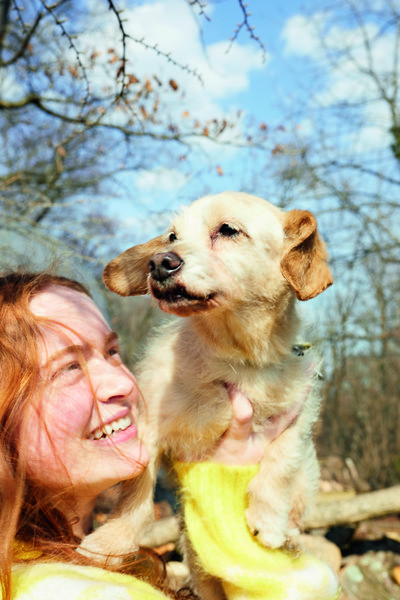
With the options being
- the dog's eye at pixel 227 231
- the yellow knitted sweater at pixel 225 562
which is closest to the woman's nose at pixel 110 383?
the yellow knitted sweater at pixel 225 562

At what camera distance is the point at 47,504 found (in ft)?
5.90

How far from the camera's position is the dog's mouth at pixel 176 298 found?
2039mm

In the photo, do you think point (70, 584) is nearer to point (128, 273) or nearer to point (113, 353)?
point (113, 353)

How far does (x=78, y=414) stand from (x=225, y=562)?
0.85 meters

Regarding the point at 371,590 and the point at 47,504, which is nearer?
the point at 47,504

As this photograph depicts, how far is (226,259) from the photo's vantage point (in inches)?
90.6

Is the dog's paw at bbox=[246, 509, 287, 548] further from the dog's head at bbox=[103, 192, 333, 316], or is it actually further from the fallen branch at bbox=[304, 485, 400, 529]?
the fallen branch at bbox=[304, 485, 400, 529]

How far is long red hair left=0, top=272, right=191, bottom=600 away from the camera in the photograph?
1.58m

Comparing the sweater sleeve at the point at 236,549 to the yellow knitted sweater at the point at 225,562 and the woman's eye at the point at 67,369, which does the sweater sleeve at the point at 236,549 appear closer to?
the yellow knitted sweater at the point at 225,562

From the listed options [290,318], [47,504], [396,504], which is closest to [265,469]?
[290,318]

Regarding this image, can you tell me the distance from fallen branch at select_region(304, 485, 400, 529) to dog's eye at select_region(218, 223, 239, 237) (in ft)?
12.8

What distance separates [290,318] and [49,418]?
1.35m

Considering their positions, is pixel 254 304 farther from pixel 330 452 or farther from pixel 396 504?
pixel 330 452

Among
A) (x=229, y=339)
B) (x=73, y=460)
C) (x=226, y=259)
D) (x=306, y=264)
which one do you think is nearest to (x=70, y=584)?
(x=73, y=460)
